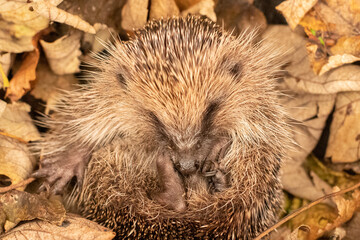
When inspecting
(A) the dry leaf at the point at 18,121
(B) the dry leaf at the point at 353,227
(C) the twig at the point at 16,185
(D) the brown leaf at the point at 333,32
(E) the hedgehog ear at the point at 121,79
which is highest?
(D) the brown leaf at the point at 333,32

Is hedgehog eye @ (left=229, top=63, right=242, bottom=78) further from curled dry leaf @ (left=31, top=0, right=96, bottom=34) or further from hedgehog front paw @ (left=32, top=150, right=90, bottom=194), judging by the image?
hedgehog front paw @ (left=32, top=150, right=90, bottom=194)

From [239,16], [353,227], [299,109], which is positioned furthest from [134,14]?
[353,227]

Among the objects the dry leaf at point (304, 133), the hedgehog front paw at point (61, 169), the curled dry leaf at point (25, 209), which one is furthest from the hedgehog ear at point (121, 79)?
the dry leaf at point (304, 133)

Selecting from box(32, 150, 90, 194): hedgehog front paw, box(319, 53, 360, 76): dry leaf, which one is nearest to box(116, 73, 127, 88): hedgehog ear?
box(32, 150, 90, 194): hedgehog front paw

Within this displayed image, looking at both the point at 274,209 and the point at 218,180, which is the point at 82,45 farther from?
the point at 274,209

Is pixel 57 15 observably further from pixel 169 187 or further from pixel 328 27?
pixel 328 27

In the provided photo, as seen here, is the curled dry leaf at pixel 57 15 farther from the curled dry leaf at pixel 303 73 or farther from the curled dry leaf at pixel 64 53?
the curled dry leaf at pixel 303 73

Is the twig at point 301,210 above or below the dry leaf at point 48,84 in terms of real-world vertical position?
above

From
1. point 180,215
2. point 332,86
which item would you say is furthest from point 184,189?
point 332,86
